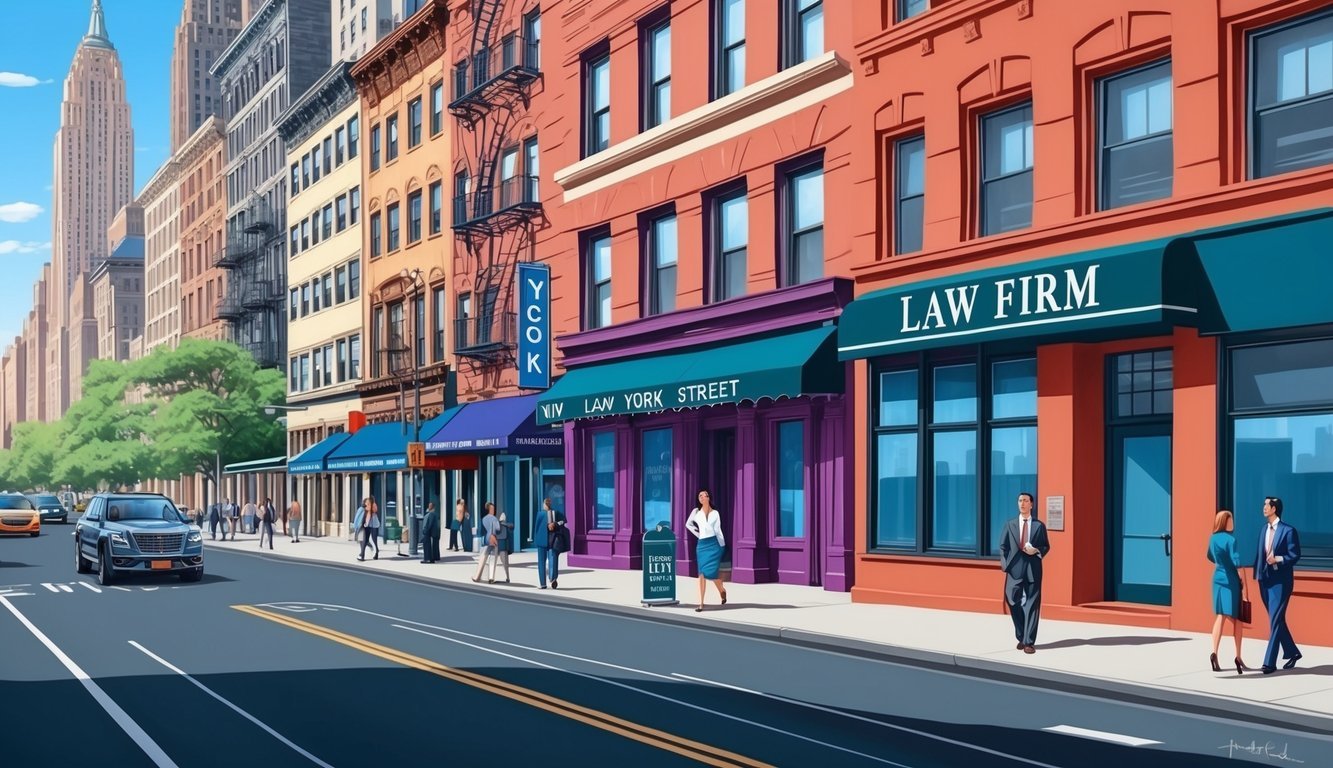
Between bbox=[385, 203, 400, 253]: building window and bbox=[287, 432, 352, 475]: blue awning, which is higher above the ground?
bbox=[385, 203, 400, 253]: building window

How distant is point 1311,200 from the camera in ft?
53.1

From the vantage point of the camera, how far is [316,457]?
53469mm

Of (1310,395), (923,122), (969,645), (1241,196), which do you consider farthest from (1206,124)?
(969,645)

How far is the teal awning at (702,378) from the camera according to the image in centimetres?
2398

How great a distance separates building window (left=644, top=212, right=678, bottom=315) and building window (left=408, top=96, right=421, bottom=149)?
21320 mm

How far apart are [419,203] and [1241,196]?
1467 inches

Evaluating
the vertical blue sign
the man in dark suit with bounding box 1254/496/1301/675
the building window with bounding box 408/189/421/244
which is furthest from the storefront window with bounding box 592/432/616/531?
the man in dark suit with bounding box 1254/496/1301/675

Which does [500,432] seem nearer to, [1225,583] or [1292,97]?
[1292,97]

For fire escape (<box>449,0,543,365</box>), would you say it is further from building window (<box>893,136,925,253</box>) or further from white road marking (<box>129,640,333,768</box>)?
white road marking (<box>129,640,333,768</box>)

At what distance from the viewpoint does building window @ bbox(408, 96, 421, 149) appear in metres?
50.5

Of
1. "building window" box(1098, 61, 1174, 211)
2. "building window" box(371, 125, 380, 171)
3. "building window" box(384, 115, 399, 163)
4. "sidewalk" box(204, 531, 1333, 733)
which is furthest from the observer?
"building window" box(371, 125, 380, 171)

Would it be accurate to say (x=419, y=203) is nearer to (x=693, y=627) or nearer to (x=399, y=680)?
(x=693, y=627)

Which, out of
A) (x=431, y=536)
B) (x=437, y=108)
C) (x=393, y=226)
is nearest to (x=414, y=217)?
(x=393, y=226)
